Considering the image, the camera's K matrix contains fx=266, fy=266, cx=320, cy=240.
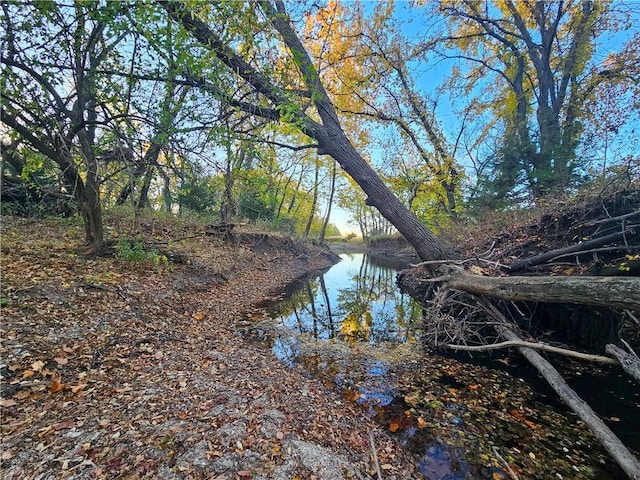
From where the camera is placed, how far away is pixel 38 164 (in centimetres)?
523

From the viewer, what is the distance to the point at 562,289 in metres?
3.62

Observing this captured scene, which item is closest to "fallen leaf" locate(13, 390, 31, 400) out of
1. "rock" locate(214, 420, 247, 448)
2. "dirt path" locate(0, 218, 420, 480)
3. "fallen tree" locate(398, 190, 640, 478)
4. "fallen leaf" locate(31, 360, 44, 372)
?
"dirt path" locate(0, 218, 420, 480)

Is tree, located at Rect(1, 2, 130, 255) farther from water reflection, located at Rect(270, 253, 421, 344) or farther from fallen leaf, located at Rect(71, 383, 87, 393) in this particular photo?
water reflection, located at Rect(270, 253, 421, 344)

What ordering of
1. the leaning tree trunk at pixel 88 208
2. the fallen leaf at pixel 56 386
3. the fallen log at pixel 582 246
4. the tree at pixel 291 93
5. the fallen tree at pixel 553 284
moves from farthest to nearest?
the leaning tree trunk at pixel 88 208 → the fallen log at pixel 582 246 → the tree at pixel 291 93 → the fallen tree at pixel 553 284 → the fallen leaf at pixel 56 386

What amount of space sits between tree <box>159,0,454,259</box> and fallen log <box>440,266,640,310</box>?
5.16 feet

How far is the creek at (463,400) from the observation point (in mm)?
2656

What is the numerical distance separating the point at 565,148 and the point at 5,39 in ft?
41.7

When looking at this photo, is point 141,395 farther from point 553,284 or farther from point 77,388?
point 553,284

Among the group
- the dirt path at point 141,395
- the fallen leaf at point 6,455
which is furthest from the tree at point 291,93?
the fallen leaf at point 6,455

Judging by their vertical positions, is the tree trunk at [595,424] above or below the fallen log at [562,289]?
below

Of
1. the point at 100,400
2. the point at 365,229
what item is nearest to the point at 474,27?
the point at 100,400

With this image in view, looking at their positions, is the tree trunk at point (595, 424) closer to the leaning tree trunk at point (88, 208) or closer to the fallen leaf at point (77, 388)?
the fallen leaf at point (77, 388)

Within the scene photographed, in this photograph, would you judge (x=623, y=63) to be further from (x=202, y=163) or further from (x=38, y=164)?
(x=38, y=164)

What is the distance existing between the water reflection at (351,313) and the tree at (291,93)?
2046 millimetres
